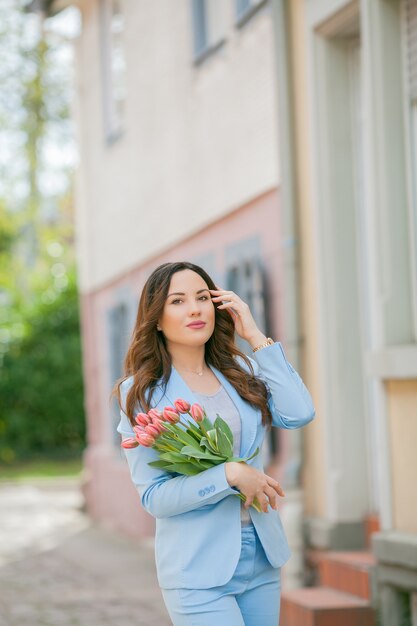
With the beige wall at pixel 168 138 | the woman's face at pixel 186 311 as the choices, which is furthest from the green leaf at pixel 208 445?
the beige wall at pixel 168 138

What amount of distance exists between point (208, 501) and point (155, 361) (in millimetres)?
→ 519

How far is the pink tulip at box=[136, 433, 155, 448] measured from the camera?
401 centimetres

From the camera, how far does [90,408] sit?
1656 centimetres

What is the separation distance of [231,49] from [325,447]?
3478 millimetres

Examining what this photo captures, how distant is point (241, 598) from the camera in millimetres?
4172

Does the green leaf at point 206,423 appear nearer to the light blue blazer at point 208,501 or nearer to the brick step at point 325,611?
the light blue blazer at point 208,501

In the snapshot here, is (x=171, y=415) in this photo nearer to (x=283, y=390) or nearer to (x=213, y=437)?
(x=213, y=437)

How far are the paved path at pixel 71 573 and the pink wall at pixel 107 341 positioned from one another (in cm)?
26

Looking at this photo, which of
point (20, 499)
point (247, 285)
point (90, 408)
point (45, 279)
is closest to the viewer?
point (247, 285)

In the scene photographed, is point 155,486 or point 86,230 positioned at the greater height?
point 86,230

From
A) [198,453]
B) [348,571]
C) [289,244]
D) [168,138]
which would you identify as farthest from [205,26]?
[198,453]

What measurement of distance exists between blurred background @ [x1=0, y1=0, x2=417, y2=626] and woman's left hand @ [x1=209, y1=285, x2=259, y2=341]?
8.41ft

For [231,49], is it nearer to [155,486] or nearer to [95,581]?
[95,581]

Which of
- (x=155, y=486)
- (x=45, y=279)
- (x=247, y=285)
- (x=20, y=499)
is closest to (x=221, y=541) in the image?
(x=155, y=486)
